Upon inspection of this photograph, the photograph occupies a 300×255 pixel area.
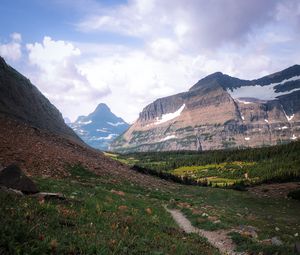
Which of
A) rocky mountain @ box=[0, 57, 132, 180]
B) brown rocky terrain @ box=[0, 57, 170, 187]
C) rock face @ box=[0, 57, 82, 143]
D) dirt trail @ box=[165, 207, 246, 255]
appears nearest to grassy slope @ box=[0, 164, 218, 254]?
dirt trail @ box=[165, 207, 246, 255]

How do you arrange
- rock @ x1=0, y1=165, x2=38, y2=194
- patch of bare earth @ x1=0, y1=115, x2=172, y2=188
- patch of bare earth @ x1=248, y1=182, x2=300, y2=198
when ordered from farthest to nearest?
patch of bare earth @ x1=248, y1=182, x2=300, y2=198
patch of bare earth @ x1=0, y1=115, x2=172, y2=188
rock @ x1=0, y1=165, x2=38, y2=194

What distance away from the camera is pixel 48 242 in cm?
1034

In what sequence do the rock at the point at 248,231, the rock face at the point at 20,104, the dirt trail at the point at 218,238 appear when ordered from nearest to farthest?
1. the dirt trail at the point at 218,238
2. the rock at the point at 248,231
3. the rock face at the point at 20,104

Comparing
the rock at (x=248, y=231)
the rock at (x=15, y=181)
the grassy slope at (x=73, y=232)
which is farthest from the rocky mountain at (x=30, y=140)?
the rock at (x=248, y=231)

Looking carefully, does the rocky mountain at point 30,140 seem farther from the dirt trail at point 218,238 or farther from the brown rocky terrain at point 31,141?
the dirt trail at point 218,238

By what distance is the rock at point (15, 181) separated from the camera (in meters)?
19.4

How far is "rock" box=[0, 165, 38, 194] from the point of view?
19.4 m

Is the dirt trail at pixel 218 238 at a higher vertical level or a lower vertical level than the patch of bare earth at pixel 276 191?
higher

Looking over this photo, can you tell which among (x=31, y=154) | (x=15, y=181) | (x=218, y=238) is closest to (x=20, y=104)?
(x=31, y=154)

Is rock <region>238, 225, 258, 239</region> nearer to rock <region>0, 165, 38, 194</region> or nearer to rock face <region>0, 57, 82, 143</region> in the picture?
rock <region>0, 165, 38, 194</region>

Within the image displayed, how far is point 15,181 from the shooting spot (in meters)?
19.6

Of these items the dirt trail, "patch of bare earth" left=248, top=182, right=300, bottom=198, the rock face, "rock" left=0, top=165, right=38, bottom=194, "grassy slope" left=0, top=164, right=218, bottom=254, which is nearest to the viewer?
"grassy slope" left=0, top=164, right=218, bottom=254

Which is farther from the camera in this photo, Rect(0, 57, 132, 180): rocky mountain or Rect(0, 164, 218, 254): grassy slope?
Rect(0, 57, 132, 180): rocky mountain

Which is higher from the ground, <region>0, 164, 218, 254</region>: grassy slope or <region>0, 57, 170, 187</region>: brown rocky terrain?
<region>0, 57, 170, 187</region>: brown rocky terrain
